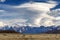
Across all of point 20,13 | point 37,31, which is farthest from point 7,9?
point 37,31

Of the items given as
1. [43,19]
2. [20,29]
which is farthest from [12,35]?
[43,19]

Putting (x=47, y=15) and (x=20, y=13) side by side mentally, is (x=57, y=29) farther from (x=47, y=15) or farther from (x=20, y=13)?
(x=20, y=13)

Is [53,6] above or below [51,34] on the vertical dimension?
above

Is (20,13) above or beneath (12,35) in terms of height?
above

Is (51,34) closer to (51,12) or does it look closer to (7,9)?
(51,12)

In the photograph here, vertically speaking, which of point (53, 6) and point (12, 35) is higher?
point (53, 6)

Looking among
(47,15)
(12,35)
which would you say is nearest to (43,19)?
(47,15)

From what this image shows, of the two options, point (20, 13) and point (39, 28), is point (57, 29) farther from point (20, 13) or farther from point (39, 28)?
point (20, 13)
